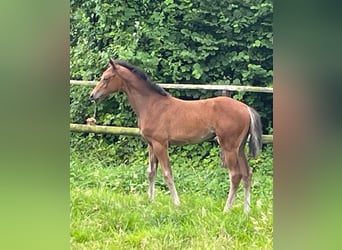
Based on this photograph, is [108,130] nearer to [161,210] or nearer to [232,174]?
[161,210]

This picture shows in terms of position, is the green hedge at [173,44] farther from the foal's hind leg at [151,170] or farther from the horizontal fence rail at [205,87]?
the foal's hind leg at [151,170]

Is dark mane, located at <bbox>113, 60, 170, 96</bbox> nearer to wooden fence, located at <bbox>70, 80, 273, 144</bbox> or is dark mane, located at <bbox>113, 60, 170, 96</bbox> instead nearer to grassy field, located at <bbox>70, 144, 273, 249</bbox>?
wooden fence, located at <bbox>70, 80, 273, 144</bbox>

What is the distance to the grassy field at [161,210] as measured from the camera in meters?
1.97

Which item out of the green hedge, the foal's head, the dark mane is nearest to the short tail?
the green hedge

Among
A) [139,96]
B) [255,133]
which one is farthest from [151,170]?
[255,133]

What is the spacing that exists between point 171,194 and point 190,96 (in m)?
0.44

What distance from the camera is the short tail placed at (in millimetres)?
1975

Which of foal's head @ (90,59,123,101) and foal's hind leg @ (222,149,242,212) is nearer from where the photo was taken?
foal's hind leg @ (222,149,242,212)

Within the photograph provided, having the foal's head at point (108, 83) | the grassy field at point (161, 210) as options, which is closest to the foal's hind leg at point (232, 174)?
the grassy field at point (161, 210)

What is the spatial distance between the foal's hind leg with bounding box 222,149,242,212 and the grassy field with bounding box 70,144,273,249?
24 millimetres

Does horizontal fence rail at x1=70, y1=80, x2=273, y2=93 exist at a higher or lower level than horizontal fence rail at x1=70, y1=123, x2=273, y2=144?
higher

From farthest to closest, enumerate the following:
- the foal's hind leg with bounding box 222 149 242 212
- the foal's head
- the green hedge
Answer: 1. the foal's head
2. the foal's hind leg with bounding box 222 149 242 212
3. the green hedge
